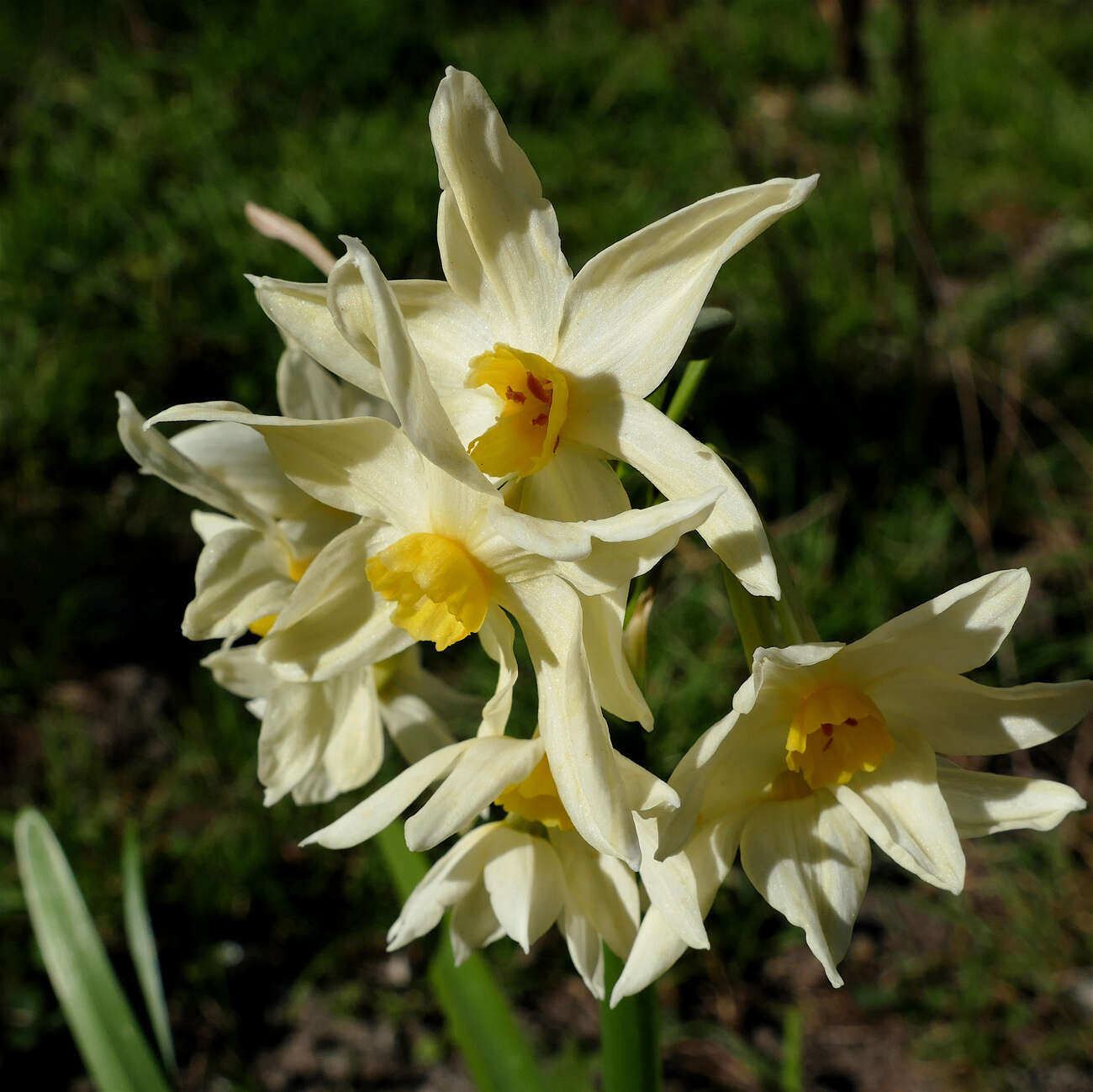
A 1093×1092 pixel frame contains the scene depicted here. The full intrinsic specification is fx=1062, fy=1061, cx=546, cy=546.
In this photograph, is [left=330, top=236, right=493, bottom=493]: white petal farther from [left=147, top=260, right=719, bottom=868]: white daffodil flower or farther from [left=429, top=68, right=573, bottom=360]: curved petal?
[left=429, top=68, right=573, bottom=360]: curved petal

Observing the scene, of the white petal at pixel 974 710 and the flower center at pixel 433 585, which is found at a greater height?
the flower center at pixel 433 585

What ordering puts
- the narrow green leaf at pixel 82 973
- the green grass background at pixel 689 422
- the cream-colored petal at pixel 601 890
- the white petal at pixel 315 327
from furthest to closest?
the green grass background at pixel 689 422 → the narrow green leaf at pixel 82 973 → the cream-colored petal at pixel 601 890 → the white petal at pixel 315 327

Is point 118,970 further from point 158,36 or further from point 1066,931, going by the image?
point 158,36

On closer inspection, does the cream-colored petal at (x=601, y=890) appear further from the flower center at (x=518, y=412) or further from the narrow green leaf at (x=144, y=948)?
the narrow green leaf at (x=144, y=948)

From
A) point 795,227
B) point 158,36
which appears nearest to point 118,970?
point 795,227

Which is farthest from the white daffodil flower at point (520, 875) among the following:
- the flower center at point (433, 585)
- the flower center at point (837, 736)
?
the flower center at point (837, 736)

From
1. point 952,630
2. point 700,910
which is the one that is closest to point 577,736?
point 700,910
